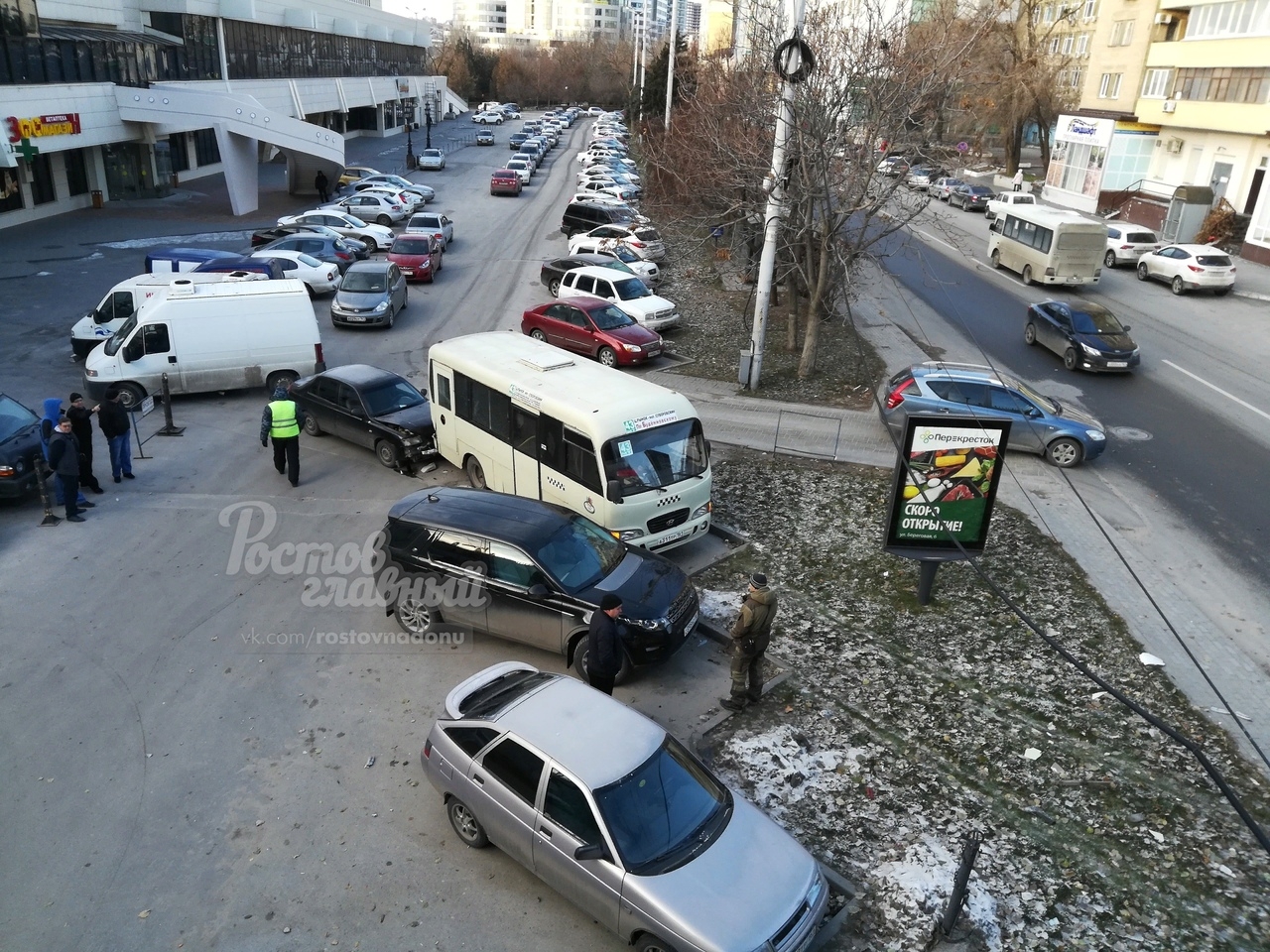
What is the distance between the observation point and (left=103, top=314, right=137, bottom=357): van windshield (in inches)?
695

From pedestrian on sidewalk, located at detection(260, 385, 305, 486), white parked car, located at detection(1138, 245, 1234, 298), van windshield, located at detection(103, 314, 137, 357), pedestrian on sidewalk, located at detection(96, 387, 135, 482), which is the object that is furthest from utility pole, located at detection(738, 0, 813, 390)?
white parked car, located at detection(1138, 245, 1234, 298)

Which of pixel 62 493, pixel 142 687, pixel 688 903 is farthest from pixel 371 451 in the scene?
pixel 688 903

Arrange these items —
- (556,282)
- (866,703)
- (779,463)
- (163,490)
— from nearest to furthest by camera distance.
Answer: (866,703), (163,490), (779,463), (556,282)

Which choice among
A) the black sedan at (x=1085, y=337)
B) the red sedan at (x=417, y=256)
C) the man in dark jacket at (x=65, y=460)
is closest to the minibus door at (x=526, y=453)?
the man in dark jacket at (x=65, y=460)

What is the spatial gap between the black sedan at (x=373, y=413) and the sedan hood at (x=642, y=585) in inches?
236

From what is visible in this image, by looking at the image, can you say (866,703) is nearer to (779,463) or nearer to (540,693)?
(540,693)

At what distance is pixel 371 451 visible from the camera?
1595cm

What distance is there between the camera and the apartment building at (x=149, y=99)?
1362 inches

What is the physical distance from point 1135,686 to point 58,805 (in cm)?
1059

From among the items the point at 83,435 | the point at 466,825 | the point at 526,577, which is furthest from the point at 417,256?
the point at 466,825

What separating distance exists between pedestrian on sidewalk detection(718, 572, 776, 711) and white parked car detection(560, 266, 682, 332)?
593 inches

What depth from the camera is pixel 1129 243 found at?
33156 mm

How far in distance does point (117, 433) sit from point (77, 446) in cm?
→ 72

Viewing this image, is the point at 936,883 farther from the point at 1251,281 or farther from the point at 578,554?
the point at 1251,281
